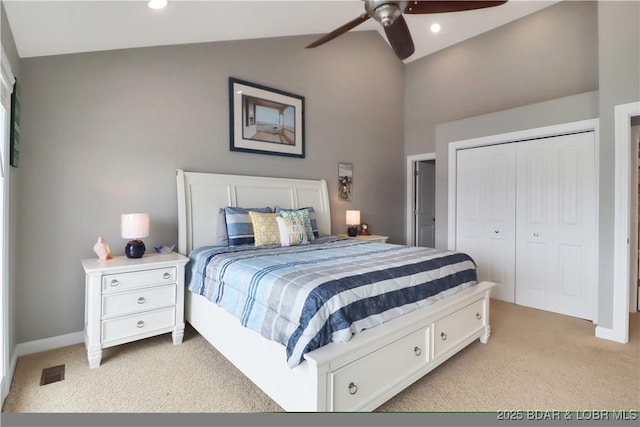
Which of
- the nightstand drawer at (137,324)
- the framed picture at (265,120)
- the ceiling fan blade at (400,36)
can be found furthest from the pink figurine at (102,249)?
the ceiling fan blade at (400,36)

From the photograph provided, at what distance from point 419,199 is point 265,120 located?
299 cm

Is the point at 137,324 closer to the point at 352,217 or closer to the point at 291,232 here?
the point at 291,232

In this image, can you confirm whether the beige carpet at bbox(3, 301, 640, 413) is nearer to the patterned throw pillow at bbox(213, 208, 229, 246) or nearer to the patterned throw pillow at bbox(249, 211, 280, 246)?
the patterned throw pillow at bbox(213, 208, 229, 246)

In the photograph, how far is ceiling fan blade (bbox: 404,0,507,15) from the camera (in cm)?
213

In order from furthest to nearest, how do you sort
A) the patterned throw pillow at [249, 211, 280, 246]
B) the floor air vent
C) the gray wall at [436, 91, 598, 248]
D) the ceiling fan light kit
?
the gray wall at [436, 91, 598, 248] < the patterned throw pillow at [249, 211, 280, 246] < the floor air vent < the ceiling fan light kit

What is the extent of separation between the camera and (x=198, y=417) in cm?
163

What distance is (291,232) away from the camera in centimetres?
302

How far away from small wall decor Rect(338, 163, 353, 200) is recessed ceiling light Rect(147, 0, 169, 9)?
2706 mm

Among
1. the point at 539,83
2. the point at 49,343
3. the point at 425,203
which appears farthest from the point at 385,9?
the point at 425,203

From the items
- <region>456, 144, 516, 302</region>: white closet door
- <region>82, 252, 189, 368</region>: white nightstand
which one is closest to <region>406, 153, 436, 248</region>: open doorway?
<region>456, 144, 516, 302</region>: white closet door

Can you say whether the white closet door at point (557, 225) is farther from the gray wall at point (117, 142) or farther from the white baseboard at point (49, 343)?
the white baseboard at point (49, 343)

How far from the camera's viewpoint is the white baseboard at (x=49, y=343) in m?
2.45

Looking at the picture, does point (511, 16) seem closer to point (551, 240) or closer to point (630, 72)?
point (630, 72)

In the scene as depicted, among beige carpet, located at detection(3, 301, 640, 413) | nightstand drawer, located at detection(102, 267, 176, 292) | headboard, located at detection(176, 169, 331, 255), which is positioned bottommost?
beige carpet, located at detection(3, 301, 640, 413)
